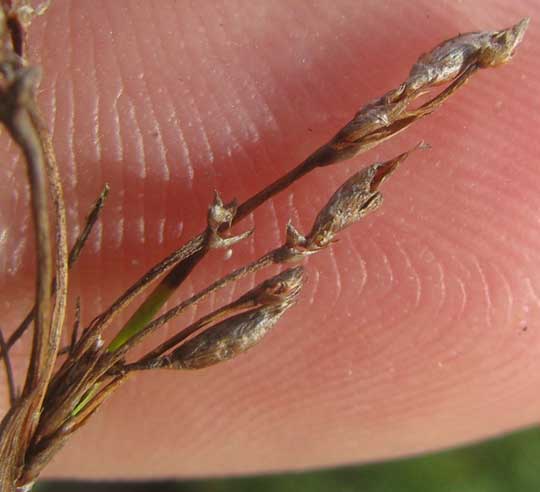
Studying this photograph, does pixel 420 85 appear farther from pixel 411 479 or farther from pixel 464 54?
pixel 411 479

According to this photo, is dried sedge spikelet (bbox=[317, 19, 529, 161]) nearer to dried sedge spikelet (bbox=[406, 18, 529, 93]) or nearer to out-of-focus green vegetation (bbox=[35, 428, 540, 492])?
dried sedge spikelet (bbox=[406, 18, 529, 93])

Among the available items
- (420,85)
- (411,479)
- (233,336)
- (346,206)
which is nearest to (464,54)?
(420,85)

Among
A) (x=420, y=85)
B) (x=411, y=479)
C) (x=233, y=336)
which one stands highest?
(x=420, y=85)

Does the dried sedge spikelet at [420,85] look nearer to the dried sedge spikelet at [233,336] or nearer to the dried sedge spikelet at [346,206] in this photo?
the dried sedge spikelet at [346,206]

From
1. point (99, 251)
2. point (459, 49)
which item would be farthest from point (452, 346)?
point (99, 251)

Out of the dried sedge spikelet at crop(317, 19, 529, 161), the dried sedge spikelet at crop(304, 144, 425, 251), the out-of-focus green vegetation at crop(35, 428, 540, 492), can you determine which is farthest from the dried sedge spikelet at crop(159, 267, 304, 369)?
the out-of-focus green vegetation at crop(35, 428, 540, 492)

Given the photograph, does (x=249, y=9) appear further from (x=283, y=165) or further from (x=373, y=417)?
(x=373, y=417)

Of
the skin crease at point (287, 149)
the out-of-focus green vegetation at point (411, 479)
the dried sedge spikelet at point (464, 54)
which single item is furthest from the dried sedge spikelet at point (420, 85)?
the out-of-focus green vegetation at point (411, 479)

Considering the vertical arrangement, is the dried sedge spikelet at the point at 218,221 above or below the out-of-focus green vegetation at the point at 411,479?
above
